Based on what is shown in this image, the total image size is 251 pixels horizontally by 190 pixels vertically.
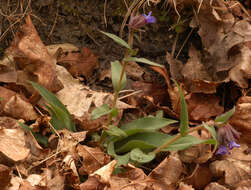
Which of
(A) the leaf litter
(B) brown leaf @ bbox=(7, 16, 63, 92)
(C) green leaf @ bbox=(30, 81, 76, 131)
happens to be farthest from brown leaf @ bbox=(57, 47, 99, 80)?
(C) green leaf @ bbox=(30, 81, 76, 131)

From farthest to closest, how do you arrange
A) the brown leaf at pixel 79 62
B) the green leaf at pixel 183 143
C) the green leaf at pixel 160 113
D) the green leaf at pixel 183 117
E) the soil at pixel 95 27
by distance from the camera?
1. the soil at pixel 95 27
2. the brown leaf at pixel 79 62
3. the green leaf at pixel 160 113
4. the green leaf at pixel 183 143
5. the green leaf at pixel 183 117

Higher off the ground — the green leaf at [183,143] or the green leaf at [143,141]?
the green leaf at [183,143]

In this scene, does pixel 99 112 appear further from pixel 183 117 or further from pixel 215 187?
pixel 215 187

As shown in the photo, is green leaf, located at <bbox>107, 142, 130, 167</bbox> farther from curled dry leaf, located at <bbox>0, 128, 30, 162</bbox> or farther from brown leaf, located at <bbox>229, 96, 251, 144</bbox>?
brown leaf, located at <bbox>229, 96, 251, 144</bbox>

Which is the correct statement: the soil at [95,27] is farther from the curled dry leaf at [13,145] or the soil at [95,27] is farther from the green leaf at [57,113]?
the curled dry leaf at [13,145]

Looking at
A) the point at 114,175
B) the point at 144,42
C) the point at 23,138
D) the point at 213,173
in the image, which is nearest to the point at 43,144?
the point at 23,138

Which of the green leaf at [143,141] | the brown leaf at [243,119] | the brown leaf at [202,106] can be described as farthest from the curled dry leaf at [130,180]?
the brown leaf at [243,119]

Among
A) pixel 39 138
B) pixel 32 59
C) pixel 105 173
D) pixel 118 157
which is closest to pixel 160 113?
pixel 118 157
